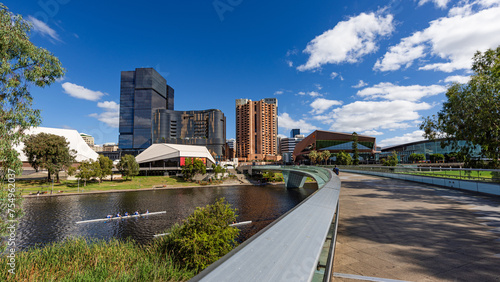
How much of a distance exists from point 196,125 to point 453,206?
174218 mm

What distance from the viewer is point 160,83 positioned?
639 ft

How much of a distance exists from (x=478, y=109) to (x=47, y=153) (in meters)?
79.7

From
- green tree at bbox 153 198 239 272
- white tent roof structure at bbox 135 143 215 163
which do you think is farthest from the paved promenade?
white tent roof structure at bbox 135 143 215 163

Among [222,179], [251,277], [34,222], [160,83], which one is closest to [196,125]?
[160,83]

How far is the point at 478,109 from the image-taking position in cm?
1884

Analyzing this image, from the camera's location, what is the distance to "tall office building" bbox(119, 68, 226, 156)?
550ft

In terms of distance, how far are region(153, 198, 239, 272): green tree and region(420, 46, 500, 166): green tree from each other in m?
22.7

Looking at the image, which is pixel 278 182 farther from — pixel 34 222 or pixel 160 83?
pixel 160 83

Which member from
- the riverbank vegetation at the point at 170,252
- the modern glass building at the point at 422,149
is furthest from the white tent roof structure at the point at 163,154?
the modern glass building at the point at 422,149

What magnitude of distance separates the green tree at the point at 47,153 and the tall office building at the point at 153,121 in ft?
353

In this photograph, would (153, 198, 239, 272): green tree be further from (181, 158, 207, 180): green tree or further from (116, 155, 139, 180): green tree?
(181, 158, 207, 180): green tree

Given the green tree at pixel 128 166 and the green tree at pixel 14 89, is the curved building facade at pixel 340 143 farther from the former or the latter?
the green tree at pixel 14 89

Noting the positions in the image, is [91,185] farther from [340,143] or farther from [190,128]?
[190,128]

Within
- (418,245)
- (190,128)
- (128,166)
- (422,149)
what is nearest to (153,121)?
(190,128)
